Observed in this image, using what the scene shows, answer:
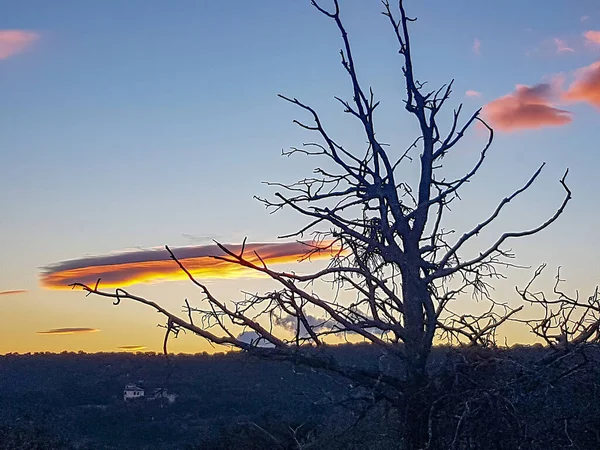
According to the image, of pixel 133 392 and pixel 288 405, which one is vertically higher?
pixel 133 392

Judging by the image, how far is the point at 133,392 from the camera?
48344 mm

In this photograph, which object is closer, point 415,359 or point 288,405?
point 415,359

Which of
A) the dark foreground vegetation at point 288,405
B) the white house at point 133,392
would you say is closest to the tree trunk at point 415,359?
the dark foreground vegetation at point 288,405

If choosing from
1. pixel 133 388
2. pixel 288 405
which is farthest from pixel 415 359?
pixel 133 388

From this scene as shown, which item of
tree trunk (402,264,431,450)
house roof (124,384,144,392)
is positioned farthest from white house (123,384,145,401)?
tree trunk (402,264,431,450)

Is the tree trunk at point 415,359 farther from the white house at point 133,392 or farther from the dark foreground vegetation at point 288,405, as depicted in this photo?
the white house at point 133,392

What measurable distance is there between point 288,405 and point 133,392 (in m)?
13.6

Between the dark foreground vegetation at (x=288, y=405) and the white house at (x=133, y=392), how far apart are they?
0.61m

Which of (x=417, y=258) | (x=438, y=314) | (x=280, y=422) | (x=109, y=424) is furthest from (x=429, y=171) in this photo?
(x=109, y=424)

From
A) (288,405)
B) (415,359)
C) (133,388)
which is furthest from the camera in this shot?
(133,388)

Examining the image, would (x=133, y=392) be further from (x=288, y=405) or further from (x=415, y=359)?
(x=415, y=359)

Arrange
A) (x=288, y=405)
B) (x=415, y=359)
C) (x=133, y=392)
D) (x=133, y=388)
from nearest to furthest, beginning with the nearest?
(x=415, y=359) → (x=288, y=405) → (x=133, y=388) → (x=133, y=392)

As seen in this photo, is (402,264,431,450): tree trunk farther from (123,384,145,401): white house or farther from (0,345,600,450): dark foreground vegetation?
(123,384,145,401): white house

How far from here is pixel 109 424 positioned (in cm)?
4578
